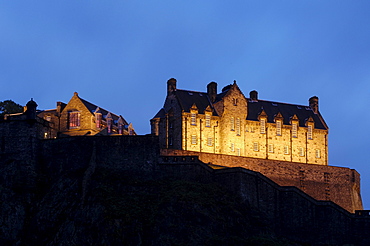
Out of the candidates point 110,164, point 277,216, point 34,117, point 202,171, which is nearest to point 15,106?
point 34,117

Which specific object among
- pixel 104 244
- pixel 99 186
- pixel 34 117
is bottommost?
pixel 104 244

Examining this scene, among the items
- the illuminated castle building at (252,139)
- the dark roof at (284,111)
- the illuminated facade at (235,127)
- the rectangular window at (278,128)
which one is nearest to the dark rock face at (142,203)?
the illuminated castle building at (252,139)

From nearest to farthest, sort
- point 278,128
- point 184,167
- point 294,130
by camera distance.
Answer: point 184,167 → point 278,128 → point 294,130

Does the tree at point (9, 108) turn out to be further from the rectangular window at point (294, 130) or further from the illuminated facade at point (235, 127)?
the rectangular window at point (294, 130)

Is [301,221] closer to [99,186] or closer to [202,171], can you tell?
[202,171]

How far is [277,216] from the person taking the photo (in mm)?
73062

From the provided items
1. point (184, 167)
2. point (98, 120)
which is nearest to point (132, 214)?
point (184, 167)

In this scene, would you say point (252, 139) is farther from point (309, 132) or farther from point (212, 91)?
point (309, 132)

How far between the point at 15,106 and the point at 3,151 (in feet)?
60.3

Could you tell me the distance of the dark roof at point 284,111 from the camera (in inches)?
3637

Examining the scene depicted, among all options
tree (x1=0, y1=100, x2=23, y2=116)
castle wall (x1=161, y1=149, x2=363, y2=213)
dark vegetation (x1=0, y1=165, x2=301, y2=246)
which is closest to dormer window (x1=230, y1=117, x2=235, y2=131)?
castle wall (x1=161, y1=149, x2=363, y2=213)

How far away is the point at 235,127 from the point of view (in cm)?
8831

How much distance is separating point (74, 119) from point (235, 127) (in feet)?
71.2

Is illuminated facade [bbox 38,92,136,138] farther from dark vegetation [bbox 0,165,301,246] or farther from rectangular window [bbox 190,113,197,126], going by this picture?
dark vegetation [bbox 0,165,301,246]
